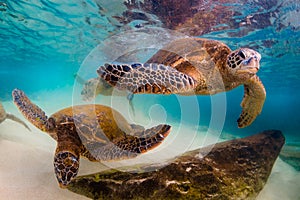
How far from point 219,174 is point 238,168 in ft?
2.17

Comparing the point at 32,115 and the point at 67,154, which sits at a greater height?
the point at 32,115

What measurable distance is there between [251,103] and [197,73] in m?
2.24

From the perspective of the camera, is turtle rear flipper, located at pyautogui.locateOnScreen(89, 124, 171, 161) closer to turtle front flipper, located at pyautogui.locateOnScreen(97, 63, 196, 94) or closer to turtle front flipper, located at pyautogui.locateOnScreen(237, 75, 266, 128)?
turtle front flipper, located at pyautogui.locateOnScreen(97, 63, 196, 94)

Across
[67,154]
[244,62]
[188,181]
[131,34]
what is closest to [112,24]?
[131,34]

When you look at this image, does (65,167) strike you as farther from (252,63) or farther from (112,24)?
(112,24)

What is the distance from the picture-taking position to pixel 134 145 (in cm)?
324

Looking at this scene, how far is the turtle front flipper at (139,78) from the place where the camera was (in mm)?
3123

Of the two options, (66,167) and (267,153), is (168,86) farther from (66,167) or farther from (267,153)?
(267,153)

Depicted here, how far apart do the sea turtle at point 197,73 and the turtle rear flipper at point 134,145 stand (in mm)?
665

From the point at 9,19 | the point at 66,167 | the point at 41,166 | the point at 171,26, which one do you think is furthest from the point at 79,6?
the point at 66,167

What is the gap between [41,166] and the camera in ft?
13.2

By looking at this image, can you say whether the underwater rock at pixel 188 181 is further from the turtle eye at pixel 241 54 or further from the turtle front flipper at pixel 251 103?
the turtle eye at pixel 241 54

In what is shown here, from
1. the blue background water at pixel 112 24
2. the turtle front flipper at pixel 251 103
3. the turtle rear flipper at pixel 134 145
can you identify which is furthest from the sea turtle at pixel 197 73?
the blue background water at pixel 112 24

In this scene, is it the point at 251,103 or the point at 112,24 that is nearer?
the point at 251,103
